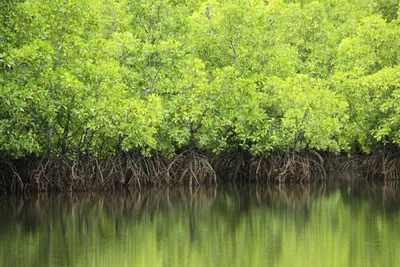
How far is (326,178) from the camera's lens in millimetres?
29156

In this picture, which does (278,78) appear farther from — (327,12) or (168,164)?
(327,12)

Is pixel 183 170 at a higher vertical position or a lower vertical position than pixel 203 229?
higher

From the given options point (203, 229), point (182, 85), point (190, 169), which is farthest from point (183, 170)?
point (203, 229)

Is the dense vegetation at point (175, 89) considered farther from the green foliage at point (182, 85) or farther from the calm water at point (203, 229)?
the calm water at point (203, 229)

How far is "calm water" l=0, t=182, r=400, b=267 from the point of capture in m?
11.7

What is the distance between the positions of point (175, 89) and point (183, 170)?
8.71 feet

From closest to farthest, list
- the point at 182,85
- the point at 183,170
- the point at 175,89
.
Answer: the point at 182,85, the point at 175,89, the point at 183,170

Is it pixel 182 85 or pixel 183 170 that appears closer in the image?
pixel 182 85

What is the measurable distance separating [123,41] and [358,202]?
9.05 metres

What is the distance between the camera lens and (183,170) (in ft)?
84.9

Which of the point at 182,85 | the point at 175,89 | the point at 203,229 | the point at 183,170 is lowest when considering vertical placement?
the point at 203,229

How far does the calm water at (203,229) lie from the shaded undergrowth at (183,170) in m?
0.71

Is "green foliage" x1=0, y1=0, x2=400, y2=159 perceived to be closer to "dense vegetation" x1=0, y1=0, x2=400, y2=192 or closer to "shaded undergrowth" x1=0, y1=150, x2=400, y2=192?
"dense vegetation" x1=0, y1=0, x2=400, y2=192

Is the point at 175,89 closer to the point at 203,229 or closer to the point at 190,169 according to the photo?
the point at 190,169
